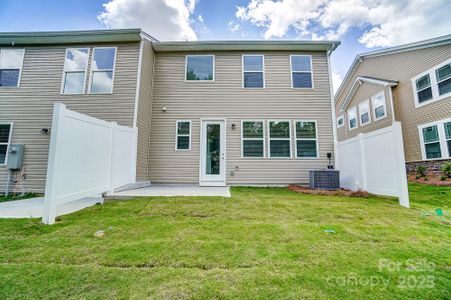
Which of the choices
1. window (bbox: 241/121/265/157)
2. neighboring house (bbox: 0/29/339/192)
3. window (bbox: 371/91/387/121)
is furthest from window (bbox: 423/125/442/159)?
window (bbox: 241/121/265/157)

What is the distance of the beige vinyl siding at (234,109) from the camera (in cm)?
717

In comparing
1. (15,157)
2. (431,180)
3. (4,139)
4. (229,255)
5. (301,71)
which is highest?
(301,71)

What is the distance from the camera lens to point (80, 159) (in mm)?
3820

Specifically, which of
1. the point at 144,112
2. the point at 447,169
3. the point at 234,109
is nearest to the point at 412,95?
the point at 447,169

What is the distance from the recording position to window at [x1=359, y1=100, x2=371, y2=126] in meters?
11.3

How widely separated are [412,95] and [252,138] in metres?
8.13

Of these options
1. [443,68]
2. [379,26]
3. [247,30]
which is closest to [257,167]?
[247,30]

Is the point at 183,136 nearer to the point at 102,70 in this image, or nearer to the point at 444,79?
the point at 102,70

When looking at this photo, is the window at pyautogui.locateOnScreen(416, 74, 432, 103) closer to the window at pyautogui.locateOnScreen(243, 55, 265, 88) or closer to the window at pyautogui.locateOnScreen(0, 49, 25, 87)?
the window at pyautogui.locateOnScreen(243, 55, 265, 88)

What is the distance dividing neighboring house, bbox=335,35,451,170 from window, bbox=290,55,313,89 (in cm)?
533

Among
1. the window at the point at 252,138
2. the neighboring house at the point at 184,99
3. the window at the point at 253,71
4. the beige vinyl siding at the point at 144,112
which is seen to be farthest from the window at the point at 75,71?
the window at the point at 252,138

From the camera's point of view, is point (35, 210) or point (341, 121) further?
point (341, 121)

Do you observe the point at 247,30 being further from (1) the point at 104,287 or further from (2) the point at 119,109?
(1) the point at 104,287

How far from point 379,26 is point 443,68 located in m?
4.72
